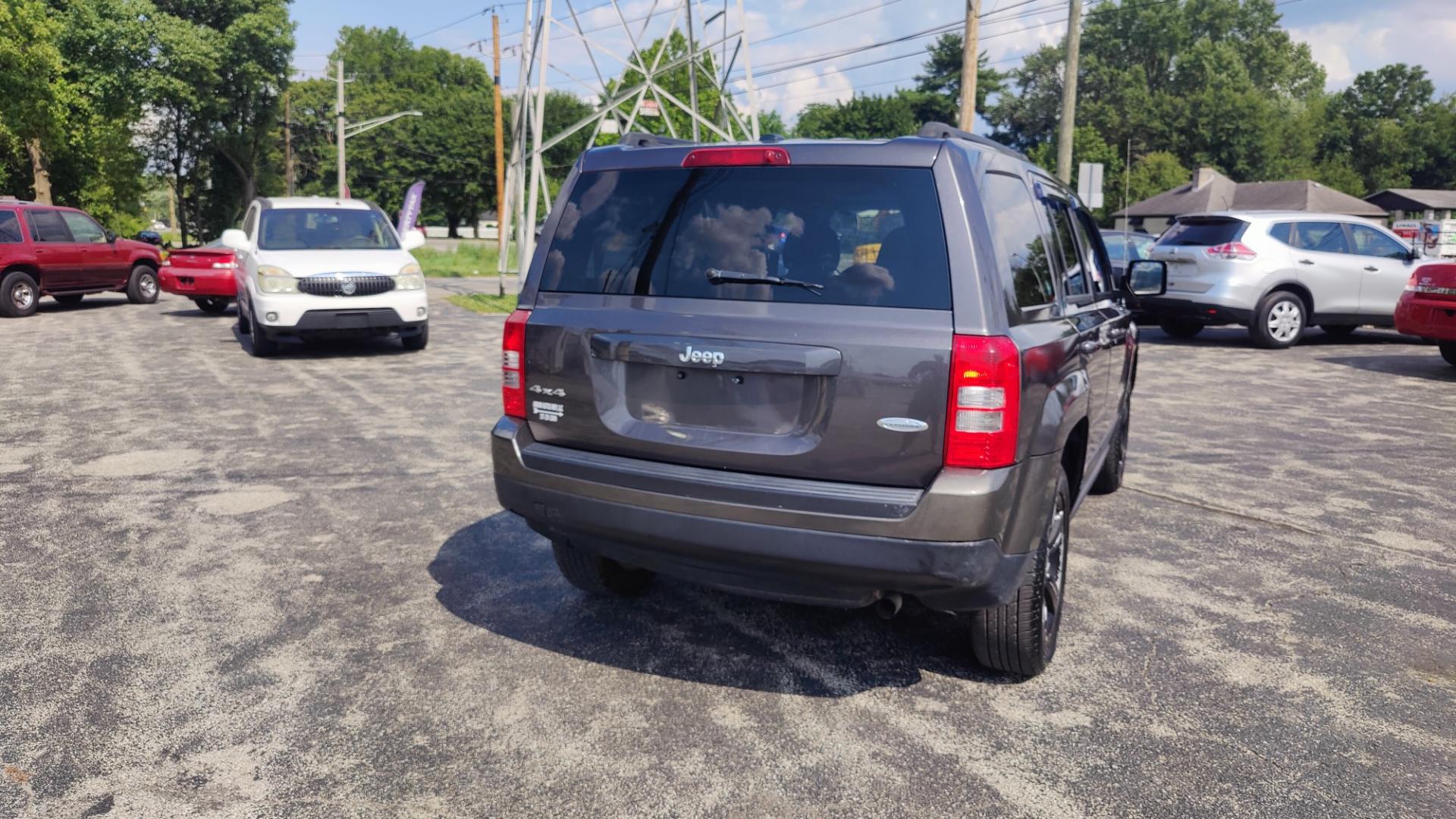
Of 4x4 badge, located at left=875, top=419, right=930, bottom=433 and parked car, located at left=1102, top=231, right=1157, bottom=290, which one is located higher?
parked car, located at left=1102, top=231, right=1157, bottom=290

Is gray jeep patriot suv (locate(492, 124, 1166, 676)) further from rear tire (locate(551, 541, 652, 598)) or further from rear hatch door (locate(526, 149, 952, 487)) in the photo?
rear tire (locate(551, 541, 652, 598))

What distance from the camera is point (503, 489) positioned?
12.7 ft

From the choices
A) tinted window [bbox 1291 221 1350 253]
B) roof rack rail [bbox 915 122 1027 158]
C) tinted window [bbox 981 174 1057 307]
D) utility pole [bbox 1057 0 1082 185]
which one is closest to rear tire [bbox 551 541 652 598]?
tinted window [bbox 981 174 1057 307]

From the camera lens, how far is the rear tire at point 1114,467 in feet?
20.7

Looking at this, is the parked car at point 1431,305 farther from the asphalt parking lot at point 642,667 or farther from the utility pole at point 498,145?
the utility pole at point 498,145

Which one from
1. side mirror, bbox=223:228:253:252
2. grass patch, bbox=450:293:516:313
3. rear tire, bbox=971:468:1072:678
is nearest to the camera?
rear tire, bbox=971:468:1072:678

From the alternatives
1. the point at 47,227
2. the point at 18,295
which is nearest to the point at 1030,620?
the point at 18,295

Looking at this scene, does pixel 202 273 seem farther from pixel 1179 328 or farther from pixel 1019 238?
pixel 1019 238

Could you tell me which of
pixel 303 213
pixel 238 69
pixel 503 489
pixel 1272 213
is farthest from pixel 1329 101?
pixel 503 489

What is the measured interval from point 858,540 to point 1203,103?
92.9 metres

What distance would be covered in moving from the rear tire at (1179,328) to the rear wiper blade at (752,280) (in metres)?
13.2

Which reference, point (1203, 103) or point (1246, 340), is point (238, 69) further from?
point (1203, 103)

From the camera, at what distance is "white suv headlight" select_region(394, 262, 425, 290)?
12.5 meters

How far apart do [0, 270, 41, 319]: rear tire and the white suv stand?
6726 mm
